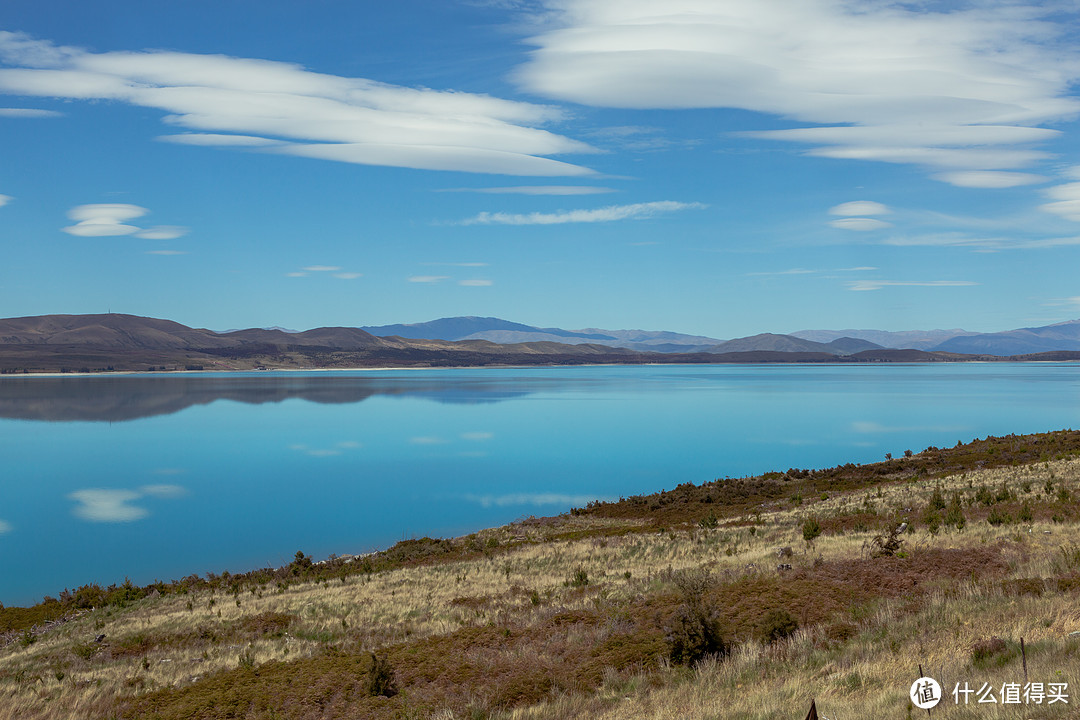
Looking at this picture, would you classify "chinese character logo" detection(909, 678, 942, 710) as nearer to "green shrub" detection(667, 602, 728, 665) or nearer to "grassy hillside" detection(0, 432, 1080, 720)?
"grassy hillside" detection(0, 432, 1080, 720)

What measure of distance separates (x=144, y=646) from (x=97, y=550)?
18.7 metres

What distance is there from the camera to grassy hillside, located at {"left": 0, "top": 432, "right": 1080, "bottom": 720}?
294 inches

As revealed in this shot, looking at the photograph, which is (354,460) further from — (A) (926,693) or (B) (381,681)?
(A) (926,693)

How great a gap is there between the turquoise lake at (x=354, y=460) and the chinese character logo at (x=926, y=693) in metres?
25.4

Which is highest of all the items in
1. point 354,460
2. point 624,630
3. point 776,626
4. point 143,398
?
point 776,626

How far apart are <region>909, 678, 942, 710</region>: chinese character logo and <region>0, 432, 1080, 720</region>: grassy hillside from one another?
135 mm

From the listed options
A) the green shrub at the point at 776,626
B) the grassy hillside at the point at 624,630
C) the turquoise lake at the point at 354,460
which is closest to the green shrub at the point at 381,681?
the grassy hillside at the point at 624,630

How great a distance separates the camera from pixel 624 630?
408 inches

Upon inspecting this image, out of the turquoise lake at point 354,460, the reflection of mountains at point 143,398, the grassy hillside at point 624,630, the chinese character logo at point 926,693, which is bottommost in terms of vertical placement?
the turquoise lake at point 354,460

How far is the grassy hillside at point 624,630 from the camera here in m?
7.48

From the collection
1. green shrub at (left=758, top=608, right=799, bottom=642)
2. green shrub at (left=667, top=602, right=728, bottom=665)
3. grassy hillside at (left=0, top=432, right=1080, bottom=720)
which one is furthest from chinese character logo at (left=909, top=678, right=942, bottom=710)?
green shrub at (left=758, top=608, right=799, bottom=642)

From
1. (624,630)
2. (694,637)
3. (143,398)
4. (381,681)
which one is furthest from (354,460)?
(143,398)

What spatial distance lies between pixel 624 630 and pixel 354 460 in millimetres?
45302

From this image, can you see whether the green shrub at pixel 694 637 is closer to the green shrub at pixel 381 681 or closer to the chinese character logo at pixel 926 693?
the chinese character logo at pixel 926 693
